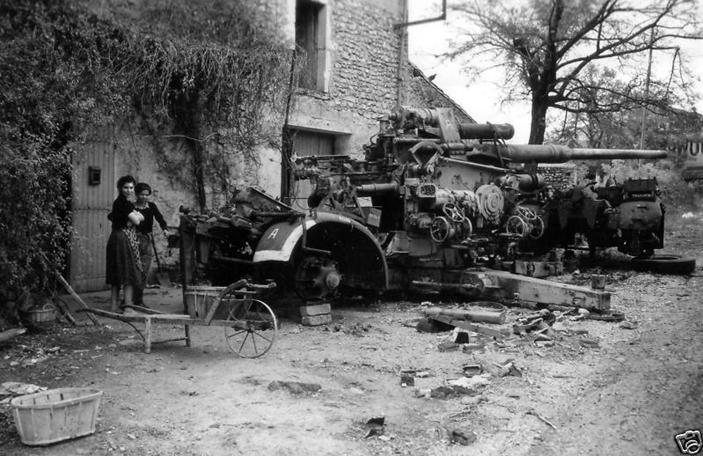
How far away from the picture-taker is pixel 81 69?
8.58m

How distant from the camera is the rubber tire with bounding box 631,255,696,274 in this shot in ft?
41.2

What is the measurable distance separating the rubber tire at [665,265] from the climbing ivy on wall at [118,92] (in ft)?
24.1

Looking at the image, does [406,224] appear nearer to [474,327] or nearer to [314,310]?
[314,310]

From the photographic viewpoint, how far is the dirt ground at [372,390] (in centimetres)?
423

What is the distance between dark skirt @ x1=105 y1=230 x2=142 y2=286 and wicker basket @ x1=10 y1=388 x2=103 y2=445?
3.54 metres

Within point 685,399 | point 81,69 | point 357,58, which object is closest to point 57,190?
point 81,69

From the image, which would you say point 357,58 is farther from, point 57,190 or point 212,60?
point 57,190

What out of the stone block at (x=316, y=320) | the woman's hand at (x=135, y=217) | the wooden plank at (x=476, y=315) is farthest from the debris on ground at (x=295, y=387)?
the woman's hand at (x=135, y=217)

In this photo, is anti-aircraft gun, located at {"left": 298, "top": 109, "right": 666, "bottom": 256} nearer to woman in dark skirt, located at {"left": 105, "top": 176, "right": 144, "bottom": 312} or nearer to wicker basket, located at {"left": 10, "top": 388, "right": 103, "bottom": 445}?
woman in dark skirt, located at {"left": 105, "top": 176, "right": 144, "bottom": 312}

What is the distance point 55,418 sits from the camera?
4.12m

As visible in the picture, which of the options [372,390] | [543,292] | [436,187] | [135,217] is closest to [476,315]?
[543,292]

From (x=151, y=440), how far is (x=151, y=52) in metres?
7.18

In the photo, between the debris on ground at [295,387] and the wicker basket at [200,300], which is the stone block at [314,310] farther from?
the debris on ground at [295,387]

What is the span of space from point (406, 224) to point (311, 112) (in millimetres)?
5542
